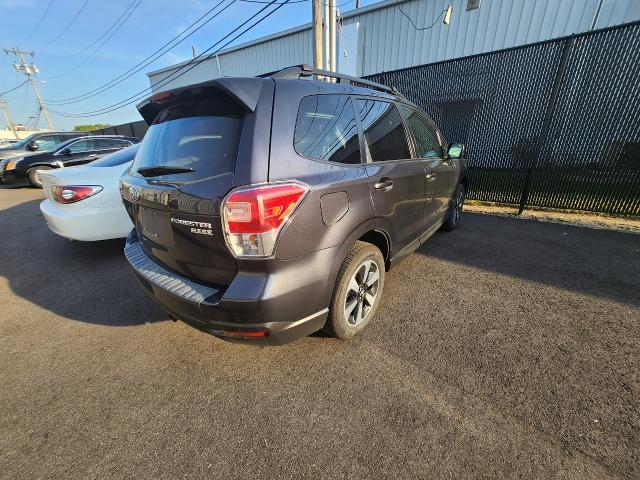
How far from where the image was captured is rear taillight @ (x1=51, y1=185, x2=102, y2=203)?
339 cm

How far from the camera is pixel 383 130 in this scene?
242 cm

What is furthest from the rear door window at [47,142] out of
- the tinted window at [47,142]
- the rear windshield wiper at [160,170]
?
the rear windshield wiper at [160,170]

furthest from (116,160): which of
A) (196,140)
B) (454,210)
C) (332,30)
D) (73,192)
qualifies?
(332,30)

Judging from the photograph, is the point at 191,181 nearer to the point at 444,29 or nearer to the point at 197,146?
the point at 197,146

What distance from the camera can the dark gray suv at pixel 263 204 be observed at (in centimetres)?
154

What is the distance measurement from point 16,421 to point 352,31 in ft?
47.9

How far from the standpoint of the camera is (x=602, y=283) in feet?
9.87

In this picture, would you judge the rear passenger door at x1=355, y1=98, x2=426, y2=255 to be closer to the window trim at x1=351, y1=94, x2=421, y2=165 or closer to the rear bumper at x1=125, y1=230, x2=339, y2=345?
the window trim at x1=351, y1=94, x2=421, y2=165

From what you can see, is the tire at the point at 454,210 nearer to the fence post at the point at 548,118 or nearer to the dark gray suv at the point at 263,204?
the fence post at the point at 548,118

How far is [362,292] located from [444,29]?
11854mm

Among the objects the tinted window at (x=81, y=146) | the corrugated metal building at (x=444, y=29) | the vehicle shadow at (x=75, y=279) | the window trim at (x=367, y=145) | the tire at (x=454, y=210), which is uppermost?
the corrugated metal building at (x=444, y=29)

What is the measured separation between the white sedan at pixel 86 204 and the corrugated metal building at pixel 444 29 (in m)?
11.4

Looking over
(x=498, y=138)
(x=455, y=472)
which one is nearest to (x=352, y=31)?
(x=498, y=138)

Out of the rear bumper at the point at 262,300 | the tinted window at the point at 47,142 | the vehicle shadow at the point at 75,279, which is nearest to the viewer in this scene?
the rear bumper at the point at 262,300
